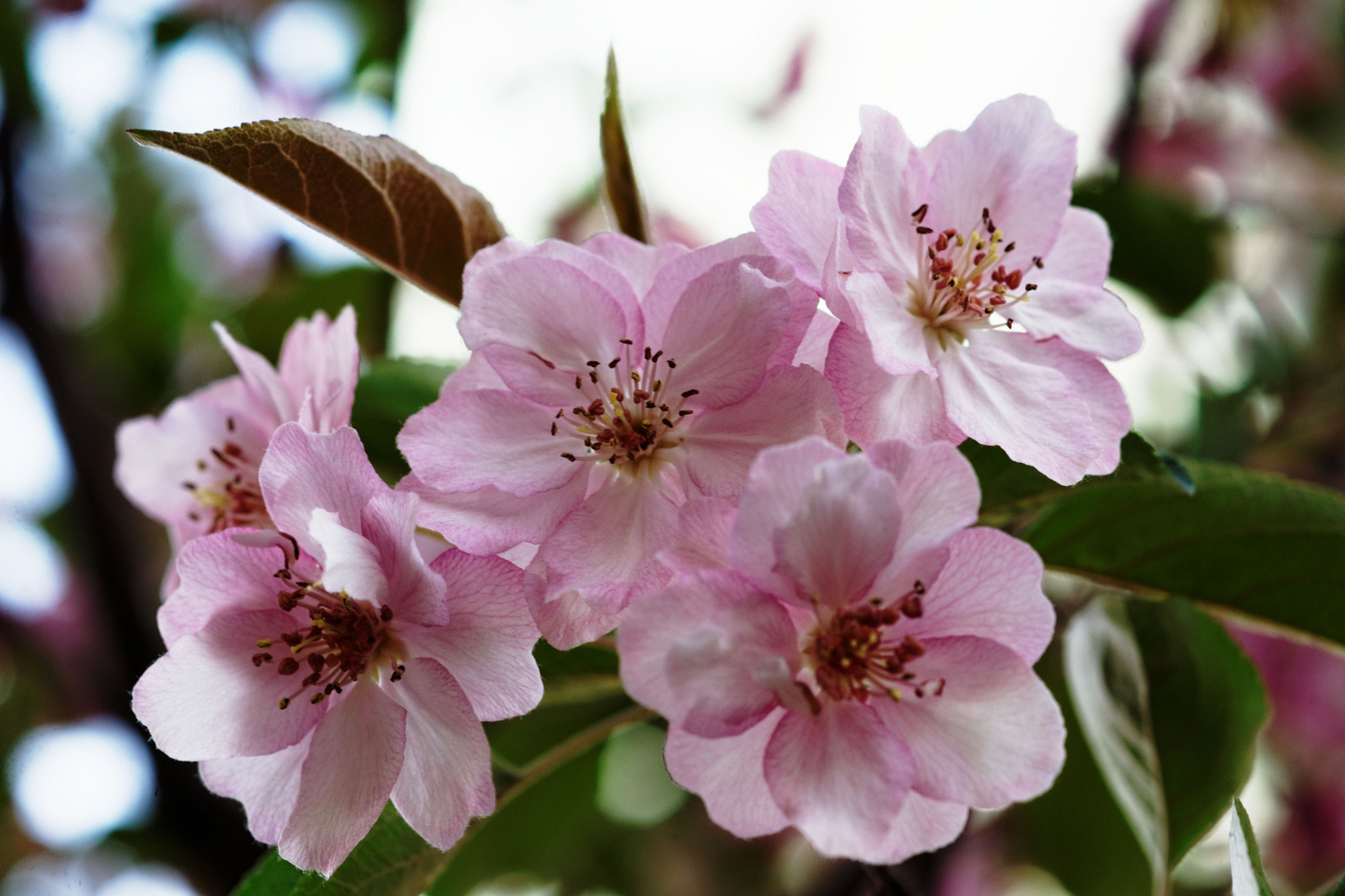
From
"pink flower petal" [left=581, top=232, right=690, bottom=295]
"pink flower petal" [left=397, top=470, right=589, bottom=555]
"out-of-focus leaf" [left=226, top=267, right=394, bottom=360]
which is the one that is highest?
"pink flower petal" [left=581, top=232, right=690, bottom=295]

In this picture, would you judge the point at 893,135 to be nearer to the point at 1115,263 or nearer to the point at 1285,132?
the point at 1115,263

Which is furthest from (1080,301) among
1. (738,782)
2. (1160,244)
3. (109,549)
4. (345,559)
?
(109,549)

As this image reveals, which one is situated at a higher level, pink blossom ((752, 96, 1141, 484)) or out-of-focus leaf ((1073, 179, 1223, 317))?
pink blossom ((752, 96, 1141, 484))

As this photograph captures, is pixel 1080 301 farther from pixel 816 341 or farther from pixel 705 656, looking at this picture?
pixel 705 656

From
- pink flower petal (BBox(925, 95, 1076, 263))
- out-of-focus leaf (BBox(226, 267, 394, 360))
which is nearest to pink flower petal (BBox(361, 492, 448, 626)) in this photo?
pink flower petal (BBox(925, 95, 1076, 263))

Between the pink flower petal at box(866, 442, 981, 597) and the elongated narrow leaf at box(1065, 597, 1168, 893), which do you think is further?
the elongated narrow leaf at box(1065, 597, 1168, 893)

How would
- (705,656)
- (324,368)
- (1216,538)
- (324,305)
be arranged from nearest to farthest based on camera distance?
(705,656) < (324,368) < (1216,538) < (324,305)

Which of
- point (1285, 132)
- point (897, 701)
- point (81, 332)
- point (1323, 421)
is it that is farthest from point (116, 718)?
point (1285, 132)

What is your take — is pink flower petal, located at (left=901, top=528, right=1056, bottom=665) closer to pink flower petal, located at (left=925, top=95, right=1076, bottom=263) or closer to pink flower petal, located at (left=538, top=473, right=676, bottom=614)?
pink flower petal, located at (left=538, top=473, right=676, bottom=614)
